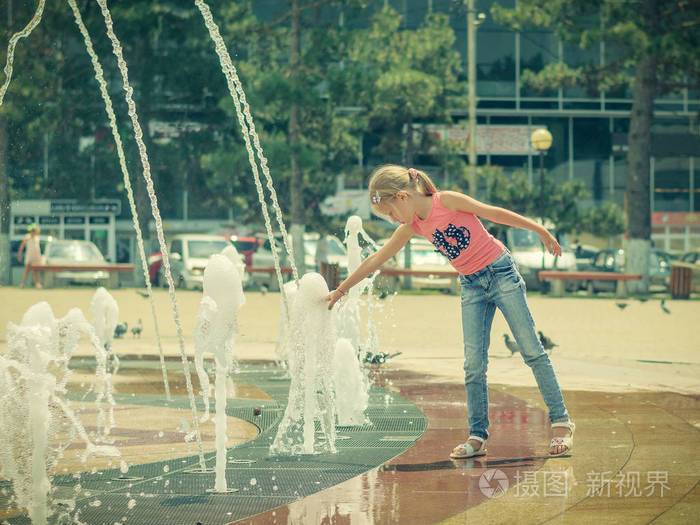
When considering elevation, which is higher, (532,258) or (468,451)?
(468,451)

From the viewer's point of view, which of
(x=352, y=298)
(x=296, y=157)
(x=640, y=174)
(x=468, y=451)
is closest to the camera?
(x=468, y=451)

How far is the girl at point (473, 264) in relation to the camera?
4.79m

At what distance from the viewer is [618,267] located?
1204 inches

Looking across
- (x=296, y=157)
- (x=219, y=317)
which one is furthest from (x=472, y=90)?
(x=219, y=317)

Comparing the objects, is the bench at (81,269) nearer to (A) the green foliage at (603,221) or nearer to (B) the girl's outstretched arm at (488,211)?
(A) the green foliage at (603,221)

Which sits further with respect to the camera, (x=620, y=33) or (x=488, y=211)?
(x=620, y=33)

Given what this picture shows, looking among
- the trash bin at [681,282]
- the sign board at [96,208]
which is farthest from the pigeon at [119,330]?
the sign board at [96,208]

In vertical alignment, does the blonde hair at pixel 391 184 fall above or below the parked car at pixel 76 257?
above

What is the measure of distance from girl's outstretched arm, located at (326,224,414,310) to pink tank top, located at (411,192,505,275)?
0.08 m

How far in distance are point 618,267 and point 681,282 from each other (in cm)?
768

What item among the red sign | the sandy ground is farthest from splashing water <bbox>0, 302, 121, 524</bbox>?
the red sign

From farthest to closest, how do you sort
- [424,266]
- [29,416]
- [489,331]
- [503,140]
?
1. [503,140]
2. [424,266]
3. [489,331]
4. [29,416]

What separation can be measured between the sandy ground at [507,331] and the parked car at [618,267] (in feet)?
12.4
